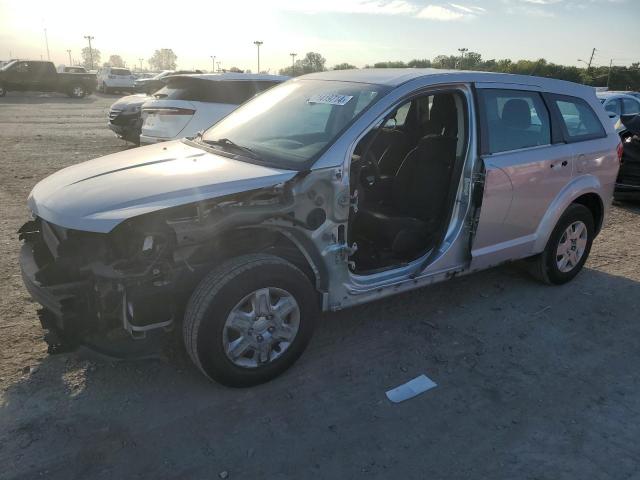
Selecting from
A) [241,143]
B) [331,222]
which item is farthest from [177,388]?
[241,143]

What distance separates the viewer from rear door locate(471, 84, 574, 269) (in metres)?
3.99

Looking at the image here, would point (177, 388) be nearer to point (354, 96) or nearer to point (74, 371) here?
point (74, 371)

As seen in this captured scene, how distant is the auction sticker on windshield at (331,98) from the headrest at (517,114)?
1.38 m

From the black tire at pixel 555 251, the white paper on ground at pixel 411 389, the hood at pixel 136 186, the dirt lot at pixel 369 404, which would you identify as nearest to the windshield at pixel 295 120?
the hood at pixel 136 186

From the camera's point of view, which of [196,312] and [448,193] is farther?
[448,193]

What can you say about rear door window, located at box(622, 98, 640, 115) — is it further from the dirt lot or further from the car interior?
the car interior

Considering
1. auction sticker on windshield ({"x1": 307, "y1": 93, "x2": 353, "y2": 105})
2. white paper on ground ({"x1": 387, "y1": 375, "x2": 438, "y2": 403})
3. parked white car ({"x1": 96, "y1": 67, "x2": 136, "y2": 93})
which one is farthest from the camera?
parked white car ({"x1": 96, "y1": 67, "x2": 136, "y2": 93})

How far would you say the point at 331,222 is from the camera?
3.25 metres

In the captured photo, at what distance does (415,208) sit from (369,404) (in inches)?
69.6

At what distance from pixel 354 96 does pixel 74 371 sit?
256cm

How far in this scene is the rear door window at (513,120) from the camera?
4.01 meters

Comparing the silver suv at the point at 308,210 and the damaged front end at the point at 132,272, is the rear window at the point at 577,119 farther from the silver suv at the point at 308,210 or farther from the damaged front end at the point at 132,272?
the damaged front end at the point at 132,272

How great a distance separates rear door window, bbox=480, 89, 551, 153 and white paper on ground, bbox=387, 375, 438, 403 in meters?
1.77

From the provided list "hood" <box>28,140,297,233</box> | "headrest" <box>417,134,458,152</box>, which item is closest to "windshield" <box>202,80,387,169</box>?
"hood" <box>28,140,297,233</box>
